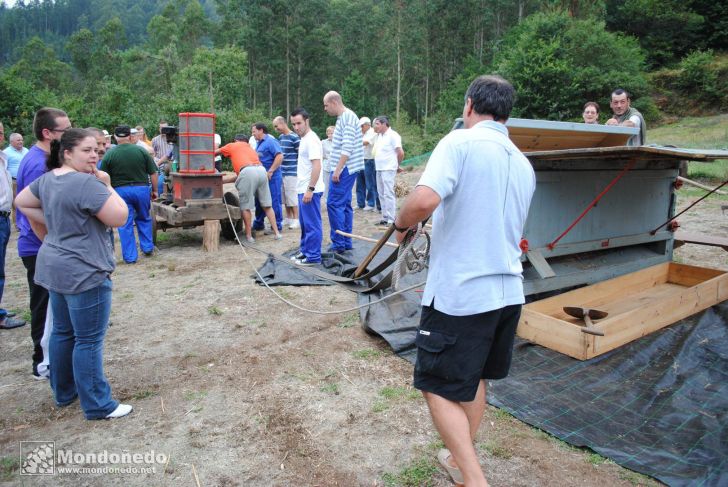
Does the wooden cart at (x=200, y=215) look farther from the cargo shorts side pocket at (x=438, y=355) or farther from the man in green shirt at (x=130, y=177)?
the cargo shorts side pocket at (x=438, y=355)

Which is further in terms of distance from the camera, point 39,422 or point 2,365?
point 2,365

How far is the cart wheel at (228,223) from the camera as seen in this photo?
27.6 ft

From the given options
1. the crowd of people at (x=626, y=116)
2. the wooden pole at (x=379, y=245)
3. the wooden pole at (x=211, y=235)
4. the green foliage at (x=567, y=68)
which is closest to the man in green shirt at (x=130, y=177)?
the wooden pole at (x=211, y=235)

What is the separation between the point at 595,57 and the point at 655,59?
773cm

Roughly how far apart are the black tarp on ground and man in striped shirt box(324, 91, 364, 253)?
2509mm

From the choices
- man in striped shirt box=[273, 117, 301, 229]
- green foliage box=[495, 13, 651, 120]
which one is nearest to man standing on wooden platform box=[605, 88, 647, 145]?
man in striped shirt box=[273, 117, 301, 229]

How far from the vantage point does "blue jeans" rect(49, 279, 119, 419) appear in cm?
293

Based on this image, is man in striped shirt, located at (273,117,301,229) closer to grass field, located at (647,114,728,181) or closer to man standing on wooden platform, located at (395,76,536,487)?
man standing on wooden platform, located at (395,76,536,487)

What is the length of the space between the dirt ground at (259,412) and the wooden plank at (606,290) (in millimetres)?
1582

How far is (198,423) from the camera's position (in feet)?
10.2

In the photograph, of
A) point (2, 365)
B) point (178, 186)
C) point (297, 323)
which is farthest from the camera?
point (178, 186)

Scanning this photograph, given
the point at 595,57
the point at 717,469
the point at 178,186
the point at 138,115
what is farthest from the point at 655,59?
the point at 717,469

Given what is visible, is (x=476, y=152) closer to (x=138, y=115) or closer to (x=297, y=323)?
(x=297, y=323)

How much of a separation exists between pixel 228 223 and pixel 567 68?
69.7 feet
